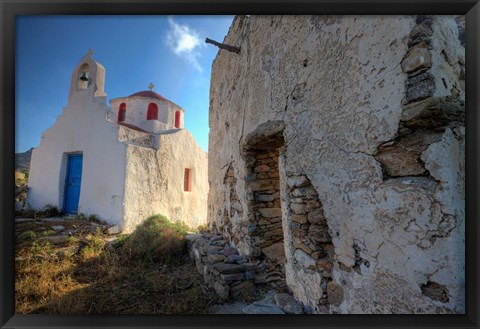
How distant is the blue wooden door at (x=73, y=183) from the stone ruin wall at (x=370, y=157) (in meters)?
5.76

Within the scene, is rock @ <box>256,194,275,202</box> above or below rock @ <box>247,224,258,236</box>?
above

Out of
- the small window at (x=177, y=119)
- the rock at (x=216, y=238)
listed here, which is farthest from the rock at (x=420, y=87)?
the small window at (x=177, y=119)

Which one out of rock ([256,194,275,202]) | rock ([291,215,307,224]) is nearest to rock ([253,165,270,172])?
rock ([256,194,275,202])

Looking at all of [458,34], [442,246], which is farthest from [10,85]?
[458,34]

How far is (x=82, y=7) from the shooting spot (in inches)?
71.8

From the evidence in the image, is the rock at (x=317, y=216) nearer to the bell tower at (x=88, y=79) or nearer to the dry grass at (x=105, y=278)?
the dry grass at (x=105, y=278)

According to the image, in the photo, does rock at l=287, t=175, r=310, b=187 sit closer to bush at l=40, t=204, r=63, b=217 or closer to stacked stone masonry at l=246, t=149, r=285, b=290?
stacked stone masonry at l=246, t=149, r=285, b=290

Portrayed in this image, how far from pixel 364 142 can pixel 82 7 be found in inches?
86.5

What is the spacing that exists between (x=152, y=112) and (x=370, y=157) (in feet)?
35.8

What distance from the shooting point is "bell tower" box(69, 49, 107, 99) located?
6496 mm

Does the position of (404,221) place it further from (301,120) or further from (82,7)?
(82,7)

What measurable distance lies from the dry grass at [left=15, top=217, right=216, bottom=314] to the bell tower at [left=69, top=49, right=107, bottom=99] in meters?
3.58

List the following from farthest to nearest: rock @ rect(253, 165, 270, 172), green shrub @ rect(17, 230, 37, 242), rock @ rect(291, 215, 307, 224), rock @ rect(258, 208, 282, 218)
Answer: green shrub @ rect(17, 230, 37, 242) → rock @ rect(253, 165, 270, 172) → rock @ rect(258, 208, 282, 218) → rock @ rect(291, 215, 307, 224)

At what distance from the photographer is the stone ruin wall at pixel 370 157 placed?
1.24m
